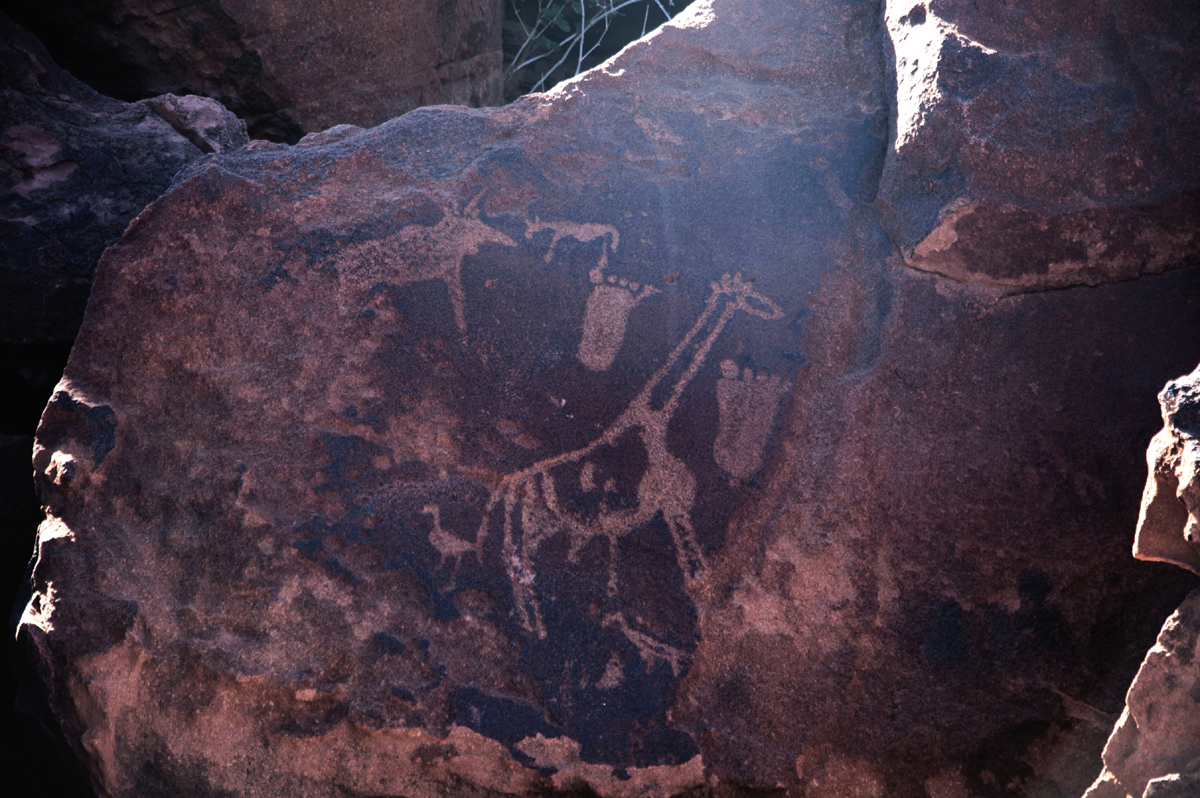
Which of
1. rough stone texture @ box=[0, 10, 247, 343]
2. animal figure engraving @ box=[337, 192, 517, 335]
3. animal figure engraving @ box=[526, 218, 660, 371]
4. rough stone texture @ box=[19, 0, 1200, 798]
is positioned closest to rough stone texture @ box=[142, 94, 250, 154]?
rough stone texture @ box=[0, 10, 247, 343]

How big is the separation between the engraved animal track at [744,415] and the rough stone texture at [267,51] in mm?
2036

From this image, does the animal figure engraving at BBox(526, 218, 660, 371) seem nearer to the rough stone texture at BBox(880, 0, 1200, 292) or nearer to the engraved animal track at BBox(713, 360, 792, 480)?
the engraved animal track at BBox(713, 360, 792, 480)

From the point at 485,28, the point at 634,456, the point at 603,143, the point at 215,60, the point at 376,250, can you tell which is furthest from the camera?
the point at 485,28

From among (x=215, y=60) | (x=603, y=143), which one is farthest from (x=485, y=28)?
(x=603, y=143)

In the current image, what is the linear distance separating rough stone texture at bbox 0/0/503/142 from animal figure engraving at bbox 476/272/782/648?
77.7 inches

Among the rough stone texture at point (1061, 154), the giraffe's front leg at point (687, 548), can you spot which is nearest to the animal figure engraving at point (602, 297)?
the giraffe's front leg at point (687, 548)

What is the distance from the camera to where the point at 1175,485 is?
139 centimetres

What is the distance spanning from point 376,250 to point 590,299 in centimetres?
54

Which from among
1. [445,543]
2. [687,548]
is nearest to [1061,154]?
[687,548]

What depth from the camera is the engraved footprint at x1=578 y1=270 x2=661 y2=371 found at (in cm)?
205

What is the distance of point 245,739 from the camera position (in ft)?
6.15

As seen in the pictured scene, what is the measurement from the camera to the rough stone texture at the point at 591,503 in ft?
6.13

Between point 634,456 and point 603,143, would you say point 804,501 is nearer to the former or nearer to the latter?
point 634,456

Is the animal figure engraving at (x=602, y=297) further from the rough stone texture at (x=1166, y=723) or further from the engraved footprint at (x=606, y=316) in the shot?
the rough stone texture at (x=1166, y=723)
